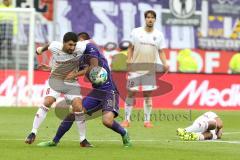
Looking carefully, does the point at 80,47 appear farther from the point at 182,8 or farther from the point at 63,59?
the point at 182,8

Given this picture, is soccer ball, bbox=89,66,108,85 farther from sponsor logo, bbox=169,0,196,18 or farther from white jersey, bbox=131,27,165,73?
sponsor logo, bbox=169,0,196,18

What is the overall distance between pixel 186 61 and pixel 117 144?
2370cm

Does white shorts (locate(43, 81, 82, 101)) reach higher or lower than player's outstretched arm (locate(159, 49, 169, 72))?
lower

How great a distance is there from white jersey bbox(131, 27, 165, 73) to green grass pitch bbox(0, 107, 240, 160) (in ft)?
5.37

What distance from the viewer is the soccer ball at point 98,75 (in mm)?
14625

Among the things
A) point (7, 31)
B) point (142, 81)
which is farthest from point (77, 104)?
point (7, 31)

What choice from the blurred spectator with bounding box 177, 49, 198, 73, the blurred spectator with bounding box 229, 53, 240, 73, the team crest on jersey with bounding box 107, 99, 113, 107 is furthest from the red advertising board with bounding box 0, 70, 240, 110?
the team crest on jersey with bounding box 107, 99, 113, 107

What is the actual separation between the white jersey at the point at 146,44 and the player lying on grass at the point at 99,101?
5135mm

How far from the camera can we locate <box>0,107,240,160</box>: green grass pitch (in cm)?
1317

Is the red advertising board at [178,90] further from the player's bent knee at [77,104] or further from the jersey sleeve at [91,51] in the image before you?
the jersey sleeve at [91,51]

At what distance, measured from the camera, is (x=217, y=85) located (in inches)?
1131

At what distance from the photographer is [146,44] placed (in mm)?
20062

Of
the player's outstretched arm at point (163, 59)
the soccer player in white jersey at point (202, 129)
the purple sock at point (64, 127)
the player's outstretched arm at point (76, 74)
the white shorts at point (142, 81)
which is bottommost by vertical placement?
the soccer player in white jersey at point (202, 129)

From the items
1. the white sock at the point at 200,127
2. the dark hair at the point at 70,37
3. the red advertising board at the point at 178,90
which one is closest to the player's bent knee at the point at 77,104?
the dark hair at the point at 70,37
